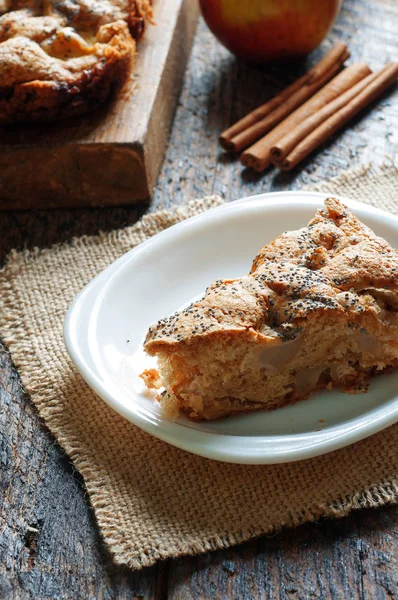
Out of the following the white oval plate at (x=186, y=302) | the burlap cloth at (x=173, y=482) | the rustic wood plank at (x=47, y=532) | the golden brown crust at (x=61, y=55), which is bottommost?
the rustic wood plank at (x=47, y=532)

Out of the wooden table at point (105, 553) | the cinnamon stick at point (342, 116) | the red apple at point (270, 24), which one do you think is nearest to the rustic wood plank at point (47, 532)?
the wooden table at point (105, 553)

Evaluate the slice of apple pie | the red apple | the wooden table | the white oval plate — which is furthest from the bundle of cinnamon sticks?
the wooden table

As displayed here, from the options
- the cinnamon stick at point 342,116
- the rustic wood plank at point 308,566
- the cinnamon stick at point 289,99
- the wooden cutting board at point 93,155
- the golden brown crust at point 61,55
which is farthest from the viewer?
the cinnamon stick at point 289,99

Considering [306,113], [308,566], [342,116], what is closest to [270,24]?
[306,113]

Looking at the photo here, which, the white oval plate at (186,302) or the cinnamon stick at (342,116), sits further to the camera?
the cinnamon stick at (342,116)

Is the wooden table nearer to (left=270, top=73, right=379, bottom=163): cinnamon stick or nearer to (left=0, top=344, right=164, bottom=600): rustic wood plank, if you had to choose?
(left=0, top=344, right=164, bottom=600): rustic wood plank

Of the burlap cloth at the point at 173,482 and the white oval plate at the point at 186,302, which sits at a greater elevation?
the white oval plate at the point at 186,302

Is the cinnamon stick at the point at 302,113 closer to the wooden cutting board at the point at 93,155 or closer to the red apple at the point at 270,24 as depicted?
the red apple at the point at 270,24

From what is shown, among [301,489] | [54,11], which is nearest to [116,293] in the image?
[301,489]
